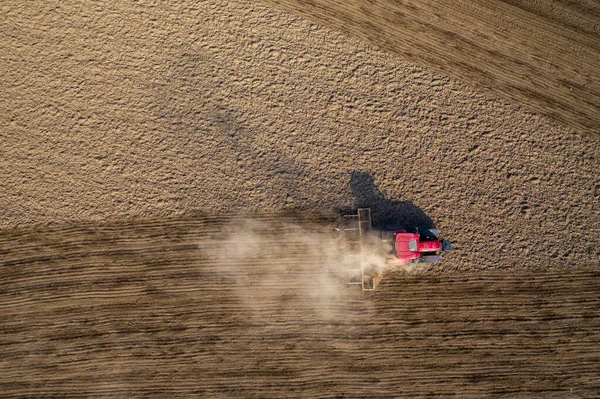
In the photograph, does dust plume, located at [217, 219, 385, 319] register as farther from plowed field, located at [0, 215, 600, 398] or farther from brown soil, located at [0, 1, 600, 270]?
brown soil, located at [0, 1, 600, 270]

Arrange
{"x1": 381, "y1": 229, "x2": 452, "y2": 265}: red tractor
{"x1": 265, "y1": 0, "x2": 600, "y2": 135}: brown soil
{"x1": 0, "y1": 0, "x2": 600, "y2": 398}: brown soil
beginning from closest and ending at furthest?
1. {"x1": 381, "y1": 229, "x2": 452, "y2": 265}: red tractor
2. {"x1": 0, "y1": 0, "x2": 600, "y2": 398}: brown soil
3. {"x1": 265, "y1": 0, "x2": 600, "y2": 135}: brown soil

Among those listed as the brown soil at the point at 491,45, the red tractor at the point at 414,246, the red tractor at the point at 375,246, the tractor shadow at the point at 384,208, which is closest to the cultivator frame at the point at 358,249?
the red tractor at the point at 375,246

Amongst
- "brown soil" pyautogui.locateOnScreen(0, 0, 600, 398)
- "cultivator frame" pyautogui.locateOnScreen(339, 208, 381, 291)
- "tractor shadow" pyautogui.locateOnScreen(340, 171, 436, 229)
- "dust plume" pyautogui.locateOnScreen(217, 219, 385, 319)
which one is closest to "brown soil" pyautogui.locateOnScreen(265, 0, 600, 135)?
"brown soil" pyautogui.locateOnScreen(0, 0, 600, 398)

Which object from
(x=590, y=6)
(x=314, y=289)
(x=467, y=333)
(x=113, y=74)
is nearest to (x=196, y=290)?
(x=314, y=289)

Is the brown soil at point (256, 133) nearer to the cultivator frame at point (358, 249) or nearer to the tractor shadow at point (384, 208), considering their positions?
the tractor shadow at point (384, 208)

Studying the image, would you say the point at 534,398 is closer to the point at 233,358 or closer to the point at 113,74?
the point at 233,358

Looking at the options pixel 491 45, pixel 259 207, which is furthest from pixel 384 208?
pixel 491 45

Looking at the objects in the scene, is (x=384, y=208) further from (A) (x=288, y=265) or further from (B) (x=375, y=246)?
(A) (x=288, y=265)
